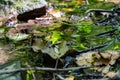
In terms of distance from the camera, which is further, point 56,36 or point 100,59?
point 56,36

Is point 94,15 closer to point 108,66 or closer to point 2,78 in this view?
point 108,66

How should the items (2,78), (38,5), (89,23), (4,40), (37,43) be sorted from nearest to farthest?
(2,78) → (37,43) → (4,40) → (89,23) → (38,5)

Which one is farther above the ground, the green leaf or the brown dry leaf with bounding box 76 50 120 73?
the green leaf

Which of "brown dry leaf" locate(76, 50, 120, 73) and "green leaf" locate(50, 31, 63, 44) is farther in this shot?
"green leaf" locate(50, 31, 63, 44)

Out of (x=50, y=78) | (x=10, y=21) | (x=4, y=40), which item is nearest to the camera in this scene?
(x=50, y=78)

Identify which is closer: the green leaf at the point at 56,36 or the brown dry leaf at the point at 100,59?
the brown dry leaf at the point at 100,59

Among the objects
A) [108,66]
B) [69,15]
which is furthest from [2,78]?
[69,15]

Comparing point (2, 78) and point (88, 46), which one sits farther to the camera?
point (88, 46)

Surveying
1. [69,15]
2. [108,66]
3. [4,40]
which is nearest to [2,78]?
[108,66]

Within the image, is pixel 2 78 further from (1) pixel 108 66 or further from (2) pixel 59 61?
(1) pixel 108 66

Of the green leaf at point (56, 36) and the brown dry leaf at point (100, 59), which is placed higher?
the green leaf at point (56, 36)
